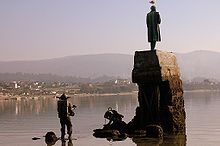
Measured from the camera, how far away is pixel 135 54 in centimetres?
2955

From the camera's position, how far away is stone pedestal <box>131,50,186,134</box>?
93.8 feet

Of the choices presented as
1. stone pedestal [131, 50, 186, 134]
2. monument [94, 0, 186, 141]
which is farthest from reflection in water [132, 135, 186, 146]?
stone pedestal [131, 50, 186, 134]

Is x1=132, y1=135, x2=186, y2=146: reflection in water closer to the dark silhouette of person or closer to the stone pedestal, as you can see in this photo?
the stone pedestal

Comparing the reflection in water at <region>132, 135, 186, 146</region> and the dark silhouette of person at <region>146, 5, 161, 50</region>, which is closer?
the reflection in water at <region>132, 135, 186, 146</region>

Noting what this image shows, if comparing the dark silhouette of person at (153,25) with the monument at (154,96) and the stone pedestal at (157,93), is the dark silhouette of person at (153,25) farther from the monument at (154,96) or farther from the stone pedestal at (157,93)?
the stone pedestal at (157,93)

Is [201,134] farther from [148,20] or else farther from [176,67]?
[148,20]

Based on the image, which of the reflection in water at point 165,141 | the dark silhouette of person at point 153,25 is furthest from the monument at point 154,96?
the reflection in water at point 165,141

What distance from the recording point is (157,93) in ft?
95.1

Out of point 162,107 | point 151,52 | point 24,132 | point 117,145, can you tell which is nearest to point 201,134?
point 162,107

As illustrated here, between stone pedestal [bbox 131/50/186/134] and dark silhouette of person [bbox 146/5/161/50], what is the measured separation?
43.0 inches

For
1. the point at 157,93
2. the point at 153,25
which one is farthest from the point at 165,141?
the point at 153,25

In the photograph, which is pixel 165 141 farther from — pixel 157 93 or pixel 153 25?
pixel 153 25

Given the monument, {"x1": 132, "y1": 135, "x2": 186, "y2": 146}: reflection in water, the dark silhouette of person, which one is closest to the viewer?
{"x1": 132, "y1": 135, "x2": 186, "y2": 146}: reflection in water

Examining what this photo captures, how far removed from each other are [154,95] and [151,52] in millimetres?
2423
